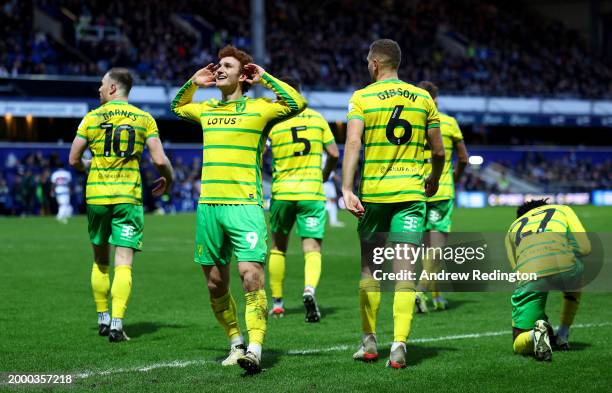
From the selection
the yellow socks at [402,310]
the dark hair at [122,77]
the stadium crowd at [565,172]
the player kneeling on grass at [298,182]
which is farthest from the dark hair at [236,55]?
the stadium crowd at [565,172]

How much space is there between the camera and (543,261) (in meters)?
7.34

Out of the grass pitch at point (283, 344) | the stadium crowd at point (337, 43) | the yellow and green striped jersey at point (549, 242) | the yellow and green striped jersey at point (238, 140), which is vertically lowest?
the grass pitch at point (283, 344)

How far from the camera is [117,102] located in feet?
28.0

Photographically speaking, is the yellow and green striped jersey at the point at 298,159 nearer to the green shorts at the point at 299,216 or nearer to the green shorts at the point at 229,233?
the green shorts at the point at 299,216

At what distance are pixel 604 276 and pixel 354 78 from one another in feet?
111

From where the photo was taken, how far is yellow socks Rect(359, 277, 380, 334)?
23.0ft

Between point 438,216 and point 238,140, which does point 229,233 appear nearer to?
point 238,140

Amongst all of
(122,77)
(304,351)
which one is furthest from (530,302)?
(122,77)

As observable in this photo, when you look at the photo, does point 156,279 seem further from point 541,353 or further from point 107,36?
point 107,36

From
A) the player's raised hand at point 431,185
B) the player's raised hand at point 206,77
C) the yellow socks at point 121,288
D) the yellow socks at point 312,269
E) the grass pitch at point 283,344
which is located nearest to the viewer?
the grass pitch at point 283,344

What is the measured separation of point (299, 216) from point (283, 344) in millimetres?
2381

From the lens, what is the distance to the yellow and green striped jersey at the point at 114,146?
8.45 m

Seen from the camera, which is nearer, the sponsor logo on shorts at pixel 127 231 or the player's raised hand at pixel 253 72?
the player's raised hand at pixel 253 72

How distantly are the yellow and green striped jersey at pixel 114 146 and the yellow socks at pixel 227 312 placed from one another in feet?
6.16
